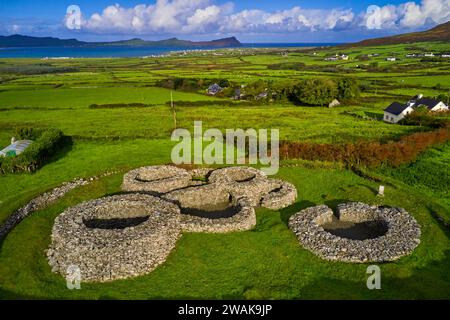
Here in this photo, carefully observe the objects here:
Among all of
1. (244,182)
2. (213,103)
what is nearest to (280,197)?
(244,182)

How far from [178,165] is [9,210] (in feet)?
54.9

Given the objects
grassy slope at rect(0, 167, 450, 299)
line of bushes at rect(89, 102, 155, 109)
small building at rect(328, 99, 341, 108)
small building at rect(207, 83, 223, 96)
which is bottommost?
grassy slope at rect(0, 167, 450, 299)

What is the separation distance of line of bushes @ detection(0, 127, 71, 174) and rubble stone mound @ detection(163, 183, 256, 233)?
18.1m

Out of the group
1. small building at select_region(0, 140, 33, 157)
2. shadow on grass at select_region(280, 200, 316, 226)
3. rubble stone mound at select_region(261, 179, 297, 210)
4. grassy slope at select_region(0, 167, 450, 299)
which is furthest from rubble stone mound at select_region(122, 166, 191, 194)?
small building at select_region(0, 140, 33, 157)

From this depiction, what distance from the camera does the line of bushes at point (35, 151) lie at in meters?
39.2

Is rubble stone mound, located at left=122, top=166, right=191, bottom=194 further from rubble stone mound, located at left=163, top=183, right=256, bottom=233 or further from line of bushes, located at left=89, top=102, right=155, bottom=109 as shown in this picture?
line of bushes, located at left=89, top=102, right=155, bottom=109

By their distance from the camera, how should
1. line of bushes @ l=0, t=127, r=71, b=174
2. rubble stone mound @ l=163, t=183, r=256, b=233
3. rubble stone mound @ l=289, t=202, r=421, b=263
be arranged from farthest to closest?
line of bushes @ l=0, t=127, r=71, b=174, rubble stone mound @ l=163, t=183, r=256, b=233, rubble stone mound @ l=289, t=202, r=421, b=263

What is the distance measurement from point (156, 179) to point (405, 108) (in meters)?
49.7

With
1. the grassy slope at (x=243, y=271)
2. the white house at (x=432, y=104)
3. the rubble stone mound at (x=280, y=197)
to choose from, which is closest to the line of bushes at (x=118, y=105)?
the white house at (x=432, y=104)

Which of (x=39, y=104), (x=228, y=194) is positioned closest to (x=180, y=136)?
(x=228, y=194)

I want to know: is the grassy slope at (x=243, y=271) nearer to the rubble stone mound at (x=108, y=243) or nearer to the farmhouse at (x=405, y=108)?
the rubble stone mound at (x=108, y=243)

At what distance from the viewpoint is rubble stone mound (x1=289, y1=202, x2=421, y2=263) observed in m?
23.8

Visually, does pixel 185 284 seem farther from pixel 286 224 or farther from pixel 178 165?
pixel 178 165

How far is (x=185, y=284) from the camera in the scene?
21281mm
